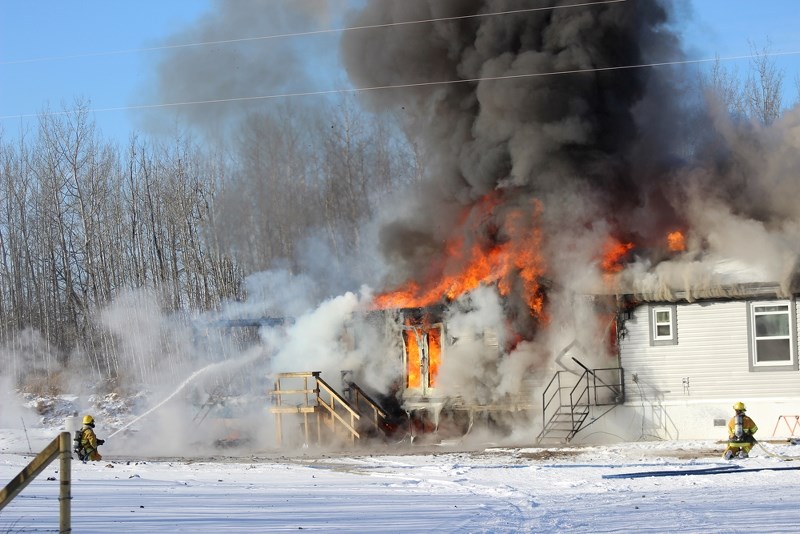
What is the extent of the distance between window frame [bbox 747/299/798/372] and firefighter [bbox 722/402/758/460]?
15.1ft

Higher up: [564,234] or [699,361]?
[564,234]

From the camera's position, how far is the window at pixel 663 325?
23781 mm

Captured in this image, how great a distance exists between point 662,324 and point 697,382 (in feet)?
5.23

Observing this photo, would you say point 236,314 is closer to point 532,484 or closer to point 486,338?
point 486,338

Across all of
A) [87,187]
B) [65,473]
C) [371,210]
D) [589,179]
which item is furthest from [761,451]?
[87,187]

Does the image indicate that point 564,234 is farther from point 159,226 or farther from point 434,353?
point 159,226

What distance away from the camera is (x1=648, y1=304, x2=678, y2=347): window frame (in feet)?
78.0

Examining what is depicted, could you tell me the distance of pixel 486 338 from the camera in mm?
25938

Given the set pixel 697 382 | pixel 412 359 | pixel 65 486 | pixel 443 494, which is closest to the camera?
pixel 65 486

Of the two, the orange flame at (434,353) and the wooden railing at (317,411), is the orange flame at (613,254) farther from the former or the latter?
the wooden railing at (317,411)

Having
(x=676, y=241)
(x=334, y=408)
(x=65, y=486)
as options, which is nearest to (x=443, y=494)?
(x=65, y=486)

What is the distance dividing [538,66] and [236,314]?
75.2 feet

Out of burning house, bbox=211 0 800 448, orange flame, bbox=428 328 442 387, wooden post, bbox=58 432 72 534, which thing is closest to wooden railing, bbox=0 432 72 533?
wooden post, bbox=58 432 72 534

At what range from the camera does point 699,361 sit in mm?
23469
